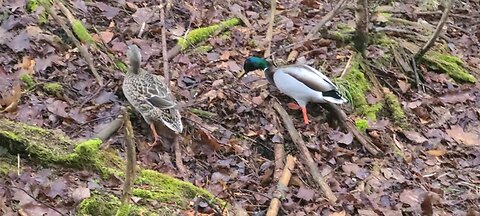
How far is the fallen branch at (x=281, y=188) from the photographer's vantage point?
15.8ft

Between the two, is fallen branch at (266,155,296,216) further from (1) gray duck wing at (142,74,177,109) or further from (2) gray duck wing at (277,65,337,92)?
(1) gray duck wing at (142,74,177,109)

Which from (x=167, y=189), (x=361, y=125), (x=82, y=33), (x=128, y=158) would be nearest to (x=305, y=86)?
(x=361, y=125)

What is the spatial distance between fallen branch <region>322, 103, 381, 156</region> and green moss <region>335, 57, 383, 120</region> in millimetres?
372

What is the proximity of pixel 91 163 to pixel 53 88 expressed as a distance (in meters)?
1.51

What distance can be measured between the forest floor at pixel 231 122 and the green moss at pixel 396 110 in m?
0.10

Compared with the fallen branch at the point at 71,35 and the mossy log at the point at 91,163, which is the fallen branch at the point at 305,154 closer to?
the mossy log at the point at 91,163

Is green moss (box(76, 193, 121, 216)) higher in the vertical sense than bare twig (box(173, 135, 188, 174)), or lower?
lower

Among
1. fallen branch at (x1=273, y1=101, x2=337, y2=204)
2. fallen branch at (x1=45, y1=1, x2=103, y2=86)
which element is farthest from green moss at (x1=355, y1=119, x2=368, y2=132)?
fallen branch at (x1=45, y1=1, x2=103, y2=86)

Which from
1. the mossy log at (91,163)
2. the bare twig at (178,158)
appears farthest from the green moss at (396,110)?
the mossy log at (91,163)

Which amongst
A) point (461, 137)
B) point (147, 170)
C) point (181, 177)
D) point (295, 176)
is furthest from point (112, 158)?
point (461, 137)

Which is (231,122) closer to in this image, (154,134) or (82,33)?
(154,134)

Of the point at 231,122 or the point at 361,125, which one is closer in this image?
the point at 231,122

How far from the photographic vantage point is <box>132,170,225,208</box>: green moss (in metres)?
4.37

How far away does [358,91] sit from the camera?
7102 millimetres
